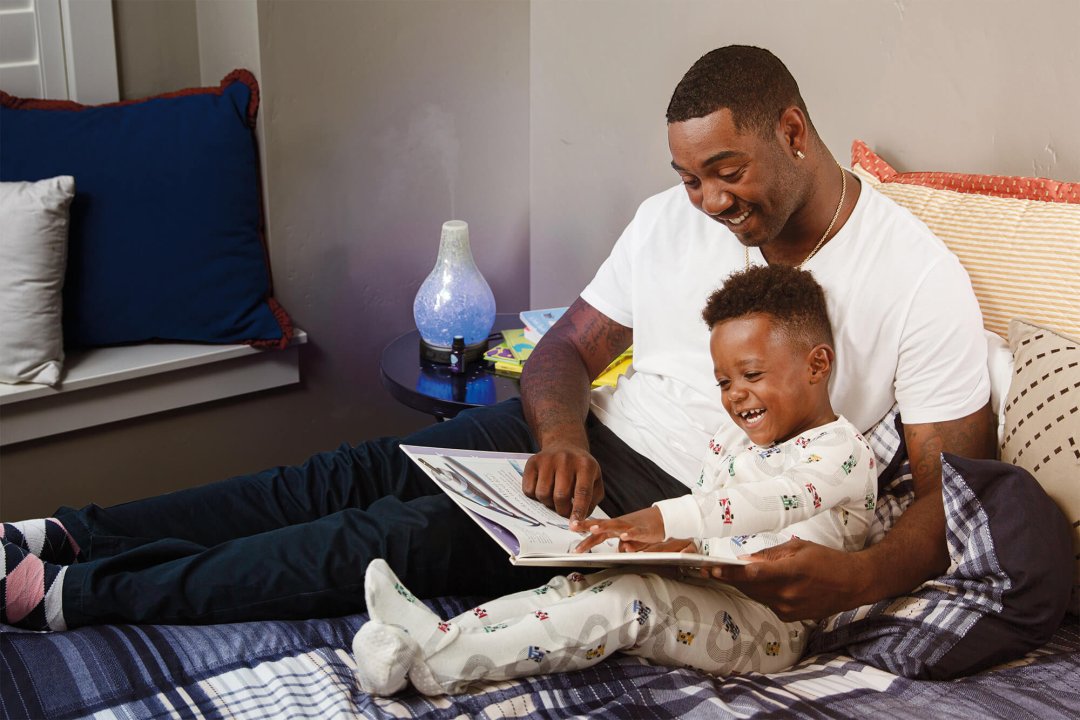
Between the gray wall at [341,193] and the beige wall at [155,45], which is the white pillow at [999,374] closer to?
the gray wall at [341,193]

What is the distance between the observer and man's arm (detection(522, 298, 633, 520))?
153 centimetres

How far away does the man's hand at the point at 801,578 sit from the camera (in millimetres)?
1267

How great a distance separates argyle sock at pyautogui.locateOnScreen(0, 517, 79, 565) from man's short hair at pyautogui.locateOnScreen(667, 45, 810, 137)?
Answer: 3.40 feet

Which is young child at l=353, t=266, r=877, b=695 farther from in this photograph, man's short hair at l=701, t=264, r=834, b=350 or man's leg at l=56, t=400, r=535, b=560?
man's leg at l=56, t=400, r=535, b=560

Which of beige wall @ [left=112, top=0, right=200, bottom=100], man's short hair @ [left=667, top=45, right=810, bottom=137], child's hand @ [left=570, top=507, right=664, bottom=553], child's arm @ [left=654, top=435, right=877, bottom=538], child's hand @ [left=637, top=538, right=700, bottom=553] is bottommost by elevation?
child's hand @ [left=637, top=538, right=700, bottom=553]

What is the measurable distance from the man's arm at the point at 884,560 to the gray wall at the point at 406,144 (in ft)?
2.04

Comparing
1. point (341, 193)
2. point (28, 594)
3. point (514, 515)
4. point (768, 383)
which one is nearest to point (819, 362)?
point (768, 383)

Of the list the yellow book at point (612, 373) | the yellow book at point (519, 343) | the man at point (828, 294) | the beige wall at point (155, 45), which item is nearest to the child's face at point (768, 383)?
the man at point (828, 294)

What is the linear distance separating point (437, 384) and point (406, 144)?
0.77m

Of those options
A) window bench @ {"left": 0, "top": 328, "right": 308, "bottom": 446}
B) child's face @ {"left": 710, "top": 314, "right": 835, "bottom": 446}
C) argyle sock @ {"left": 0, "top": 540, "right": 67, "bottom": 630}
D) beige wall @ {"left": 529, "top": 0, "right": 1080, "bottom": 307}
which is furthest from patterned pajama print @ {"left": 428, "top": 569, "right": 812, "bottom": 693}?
window bench @ {"left": 0, "top": 328, "right": 308, "bottom": 446}

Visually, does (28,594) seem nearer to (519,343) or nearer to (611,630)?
(611,630)

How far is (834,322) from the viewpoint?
5.20 feet

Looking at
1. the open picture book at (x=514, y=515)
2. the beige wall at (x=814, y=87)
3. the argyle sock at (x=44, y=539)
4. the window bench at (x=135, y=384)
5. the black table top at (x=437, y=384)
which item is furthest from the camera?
the window bench at (x=135, y=384)

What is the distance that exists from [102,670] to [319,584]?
0.29m
